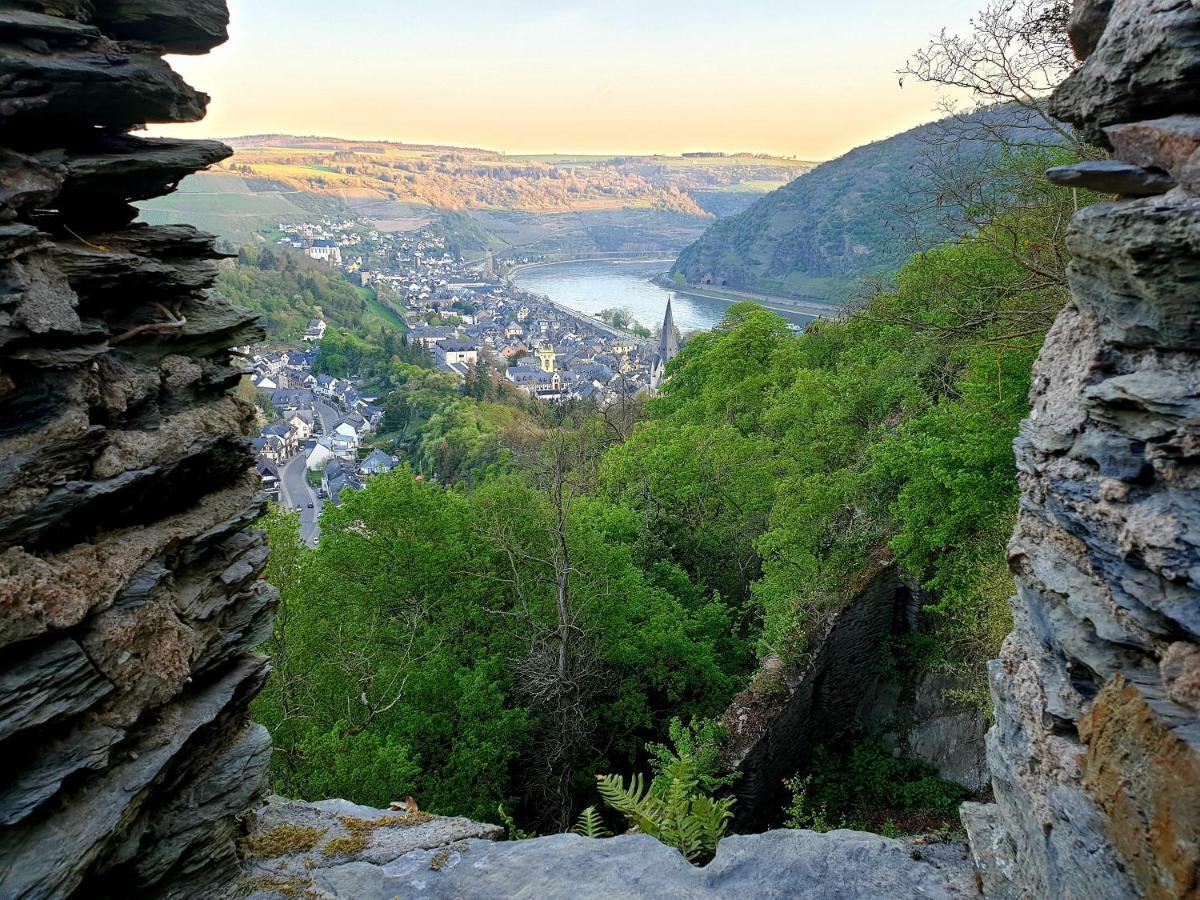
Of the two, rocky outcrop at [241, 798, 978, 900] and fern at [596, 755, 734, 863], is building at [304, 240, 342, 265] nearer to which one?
fern at [596, 755, 734, 863]

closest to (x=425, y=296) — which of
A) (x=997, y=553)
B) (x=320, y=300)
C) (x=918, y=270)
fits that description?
(x=320, y=300)

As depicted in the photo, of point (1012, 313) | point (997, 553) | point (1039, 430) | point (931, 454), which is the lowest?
point (997, 553)

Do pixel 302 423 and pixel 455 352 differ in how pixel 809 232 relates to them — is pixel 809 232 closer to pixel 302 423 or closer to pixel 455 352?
pixel 455 352

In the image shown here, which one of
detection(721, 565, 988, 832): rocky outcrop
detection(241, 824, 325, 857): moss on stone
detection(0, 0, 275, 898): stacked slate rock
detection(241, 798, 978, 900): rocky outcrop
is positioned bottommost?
detection(721, 565, 988, 832): rocky outcrop

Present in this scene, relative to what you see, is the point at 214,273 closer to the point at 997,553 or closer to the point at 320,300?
the point at 997,553

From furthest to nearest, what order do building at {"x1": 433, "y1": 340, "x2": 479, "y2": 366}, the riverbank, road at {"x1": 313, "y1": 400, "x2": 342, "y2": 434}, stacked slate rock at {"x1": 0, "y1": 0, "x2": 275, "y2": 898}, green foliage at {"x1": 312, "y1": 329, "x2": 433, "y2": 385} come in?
the riverbank
building at {"x1": 433, "y1": 340, "x2": 479, "y2": 366}
green foliage at {"x1": 312, "y1": 329, "x2": 433, "y2": 385}
road at {"x1": 313, "y1": 400, "x2": 342, "y2": 434}
stacked slate rock at {"x1": 0, "y1": 0, "x2": 275, "y2": 898}

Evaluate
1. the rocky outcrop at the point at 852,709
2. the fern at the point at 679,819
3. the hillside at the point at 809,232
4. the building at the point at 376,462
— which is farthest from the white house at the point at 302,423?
the fern at the point at 679,819

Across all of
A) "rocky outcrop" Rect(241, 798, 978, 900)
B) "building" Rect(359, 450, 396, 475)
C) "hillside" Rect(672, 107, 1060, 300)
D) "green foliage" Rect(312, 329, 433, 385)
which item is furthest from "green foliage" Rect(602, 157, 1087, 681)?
"hillside" Rect(672, 107, 1060, 300)
